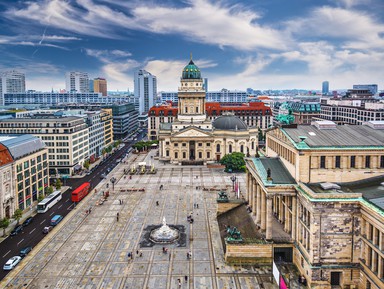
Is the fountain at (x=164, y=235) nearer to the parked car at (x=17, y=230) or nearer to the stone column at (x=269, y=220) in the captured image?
the stone column at (x=269, y=220)

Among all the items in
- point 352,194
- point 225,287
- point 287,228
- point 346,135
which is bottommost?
point 225,287

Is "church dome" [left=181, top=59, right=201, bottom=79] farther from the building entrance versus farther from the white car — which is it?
the white car

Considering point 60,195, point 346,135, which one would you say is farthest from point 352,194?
point 60,195

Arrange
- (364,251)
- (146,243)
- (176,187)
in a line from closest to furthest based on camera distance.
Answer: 1. (364,251)
2. (146,243)
3. (176,187)

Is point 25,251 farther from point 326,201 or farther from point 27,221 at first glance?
point 326,201

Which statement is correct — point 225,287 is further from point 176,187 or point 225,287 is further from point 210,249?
point 176,187

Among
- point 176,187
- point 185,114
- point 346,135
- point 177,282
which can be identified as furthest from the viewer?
point 185,114

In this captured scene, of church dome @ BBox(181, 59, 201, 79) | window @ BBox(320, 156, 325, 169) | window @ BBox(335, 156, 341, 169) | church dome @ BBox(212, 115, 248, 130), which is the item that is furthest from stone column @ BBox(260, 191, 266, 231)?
church dome @ BBox(181, 59, 201, 79)
